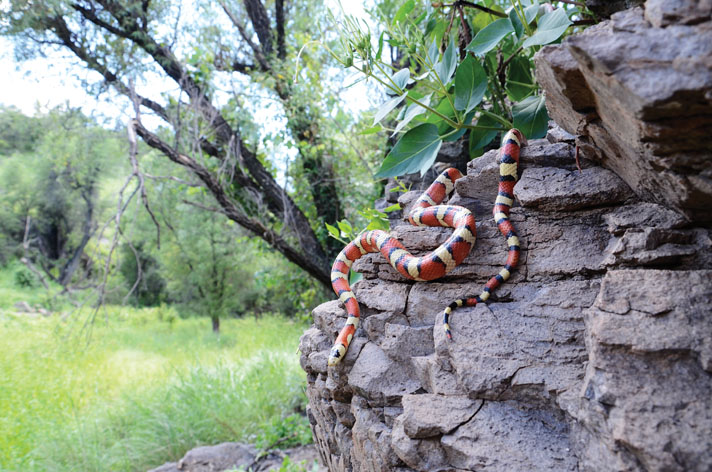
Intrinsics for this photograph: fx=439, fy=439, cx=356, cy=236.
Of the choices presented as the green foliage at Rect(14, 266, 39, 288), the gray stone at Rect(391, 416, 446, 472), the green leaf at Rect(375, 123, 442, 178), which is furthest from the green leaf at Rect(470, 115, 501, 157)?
the green foliage at Rect(14, 266, 39, 288)

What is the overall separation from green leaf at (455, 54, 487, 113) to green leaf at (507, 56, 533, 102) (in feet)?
1.75

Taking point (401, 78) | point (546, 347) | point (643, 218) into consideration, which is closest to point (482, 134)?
point (401, 78)

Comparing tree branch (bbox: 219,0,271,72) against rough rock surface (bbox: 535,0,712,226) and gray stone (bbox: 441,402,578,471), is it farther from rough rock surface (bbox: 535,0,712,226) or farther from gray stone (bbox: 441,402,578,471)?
gray stone (bbox: 441,402,578,471)

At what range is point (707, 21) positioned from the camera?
1.05m

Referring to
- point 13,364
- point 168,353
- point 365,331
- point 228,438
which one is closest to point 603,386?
point 365,331

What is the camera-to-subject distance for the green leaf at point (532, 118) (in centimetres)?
233

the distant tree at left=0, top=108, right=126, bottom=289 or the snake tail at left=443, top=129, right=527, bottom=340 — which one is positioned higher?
the distant tree at left=0, top=108, right=126, bottom=289

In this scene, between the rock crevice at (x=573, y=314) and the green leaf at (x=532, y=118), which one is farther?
the green leaf at (x=532, y=118)

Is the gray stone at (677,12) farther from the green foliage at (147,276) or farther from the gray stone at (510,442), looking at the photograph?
the green foliage at (147,276)

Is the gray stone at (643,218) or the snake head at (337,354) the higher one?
the gray stone at (643,218)

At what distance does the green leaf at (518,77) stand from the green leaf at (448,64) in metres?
0.52

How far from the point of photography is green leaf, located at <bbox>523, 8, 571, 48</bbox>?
6.20 ft

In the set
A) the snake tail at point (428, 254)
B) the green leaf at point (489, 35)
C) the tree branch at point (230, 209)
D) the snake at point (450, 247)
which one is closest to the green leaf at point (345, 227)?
the snake tail at point (428, 254)

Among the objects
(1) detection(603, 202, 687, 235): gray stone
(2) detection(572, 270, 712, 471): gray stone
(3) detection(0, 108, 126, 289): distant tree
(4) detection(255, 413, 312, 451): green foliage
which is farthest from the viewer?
(3) detection(0, 108, 126, 289): distant tree
